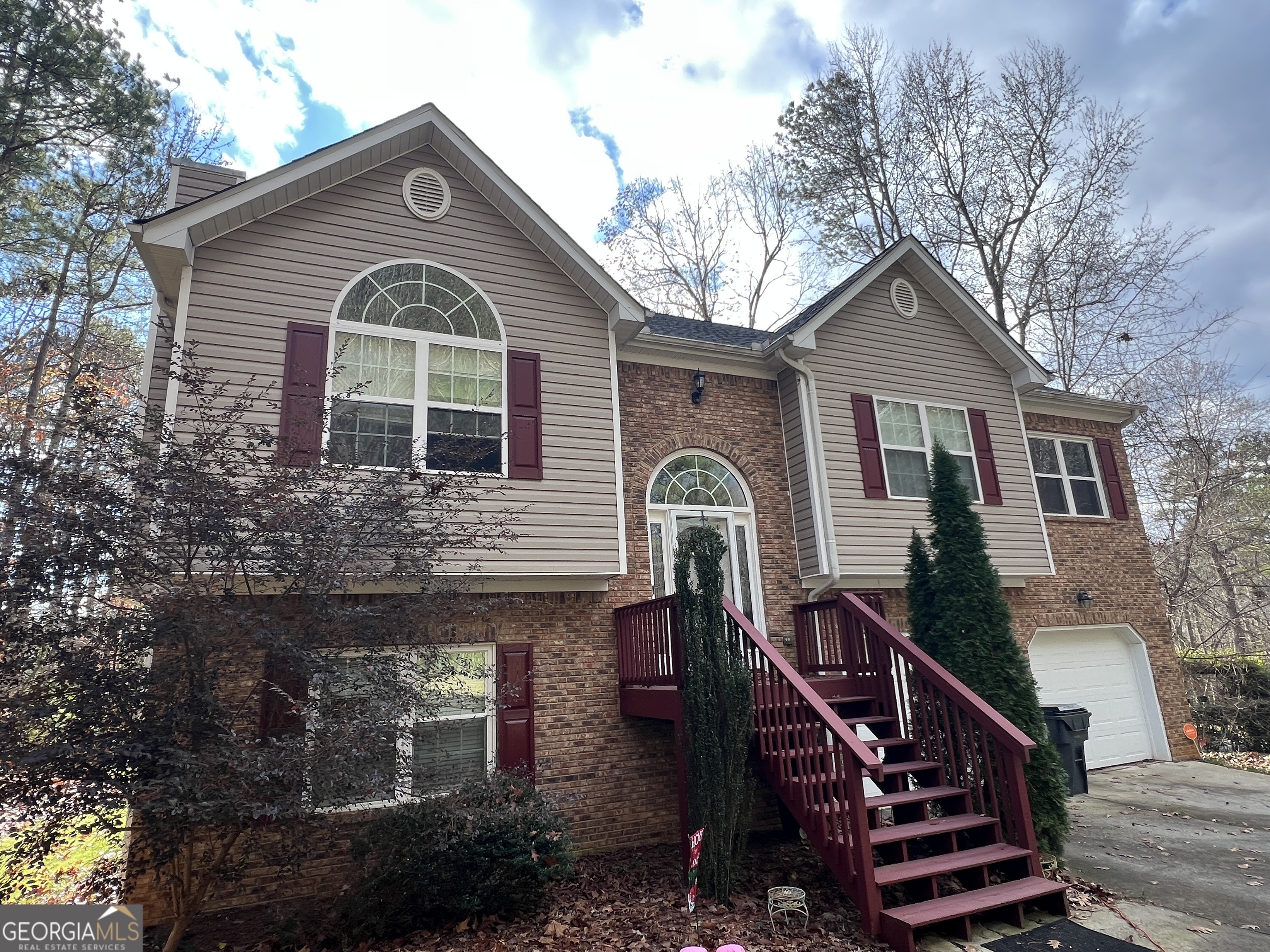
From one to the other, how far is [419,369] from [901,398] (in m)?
6.79

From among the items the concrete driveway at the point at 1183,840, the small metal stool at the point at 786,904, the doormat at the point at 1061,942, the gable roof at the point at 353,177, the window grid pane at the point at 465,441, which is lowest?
the concrete driveway at the point at 1183,840

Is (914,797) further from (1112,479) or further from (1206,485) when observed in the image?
(1206,485)

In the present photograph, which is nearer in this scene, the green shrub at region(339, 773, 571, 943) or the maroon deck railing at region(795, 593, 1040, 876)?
the green shrub at region(339, 773, 571, 943)

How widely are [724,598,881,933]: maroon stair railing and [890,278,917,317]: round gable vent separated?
21.8 ft

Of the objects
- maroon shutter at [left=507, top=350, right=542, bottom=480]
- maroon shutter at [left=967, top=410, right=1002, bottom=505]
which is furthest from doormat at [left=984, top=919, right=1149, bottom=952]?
maroon shutter at [left=967, top=410, right=1002, bottom=505]

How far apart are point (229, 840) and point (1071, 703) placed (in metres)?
11.9

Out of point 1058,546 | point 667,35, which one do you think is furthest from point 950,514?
point 667,35

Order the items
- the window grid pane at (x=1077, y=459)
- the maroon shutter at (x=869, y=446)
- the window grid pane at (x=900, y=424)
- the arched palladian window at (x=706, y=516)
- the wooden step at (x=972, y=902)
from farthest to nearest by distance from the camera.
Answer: the window grid pane at (x=1077, y=459)
the window grid pane at (x=900, y=424)
the maroon shutter at (x=869, y=446)
the arched palladian window at (x=706, y=516)
the wooden step at (x=972, y=902)

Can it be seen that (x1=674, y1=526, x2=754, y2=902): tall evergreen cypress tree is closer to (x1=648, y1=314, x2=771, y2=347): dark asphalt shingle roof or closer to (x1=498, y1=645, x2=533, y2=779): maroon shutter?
(x1=498, y1=645, x2=533, y2=779): maroon shutter

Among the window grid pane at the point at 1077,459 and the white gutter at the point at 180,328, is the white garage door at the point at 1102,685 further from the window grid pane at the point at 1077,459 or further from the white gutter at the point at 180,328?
the white gutter at the point at 180,328

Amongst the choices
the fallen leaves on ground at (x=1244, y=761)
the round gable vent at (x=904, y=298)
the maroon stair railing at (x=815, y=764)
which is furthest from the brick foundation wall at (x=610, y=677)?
the fallen leaves on ground at (x=1244, y=761)

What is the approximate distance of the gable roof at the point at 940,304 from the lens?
32.2ft

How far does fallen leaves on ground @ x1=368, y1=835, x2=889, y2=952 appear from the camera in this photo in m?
4.68

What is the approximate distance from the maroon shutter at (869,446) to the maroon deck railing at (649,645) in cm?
391
